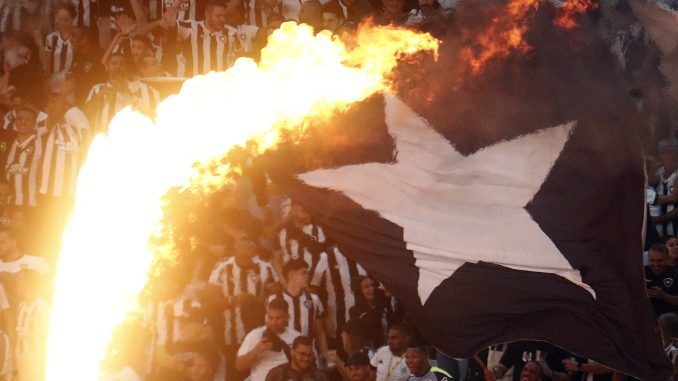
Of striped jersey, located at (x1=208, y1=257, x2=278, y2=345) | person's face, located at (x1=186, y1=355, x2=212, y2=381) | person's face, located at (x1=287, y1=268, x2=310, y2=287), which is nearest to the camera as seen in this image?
person's face, located at (x1=186, y1=355, x2=212, y2=381)

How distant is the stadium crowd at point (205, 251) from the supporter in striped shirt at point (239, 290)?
1 cm

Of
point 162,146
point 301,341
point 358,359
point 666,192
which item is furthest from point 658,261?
point 162,146

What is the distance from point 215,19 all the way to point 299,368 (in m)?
3.63

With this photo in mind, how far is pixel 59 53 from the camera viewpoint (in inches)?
366

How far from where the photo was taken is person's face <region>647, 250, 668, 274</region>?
333 inches

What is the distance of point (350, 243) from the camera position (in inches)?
A: 291

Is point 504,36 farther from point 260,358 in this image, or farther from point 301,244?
point 260,358

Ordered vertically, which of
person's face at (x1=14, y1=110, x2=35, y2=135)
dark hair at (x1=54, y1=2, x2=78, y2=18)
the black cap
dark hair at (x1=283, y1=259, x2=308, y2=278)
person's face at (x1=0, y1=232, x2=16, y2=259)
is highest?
dark hair at (x1=54, y1=2, x2=78, y2=18)

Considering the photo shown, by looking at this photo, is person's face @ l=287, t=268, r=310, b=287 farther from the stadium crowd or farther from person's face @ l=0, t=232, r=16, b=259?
person's face @ l=0, t=232, r=16, b=259

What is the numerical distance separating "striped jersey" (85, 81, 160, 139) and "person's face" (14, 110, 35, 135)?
551mm

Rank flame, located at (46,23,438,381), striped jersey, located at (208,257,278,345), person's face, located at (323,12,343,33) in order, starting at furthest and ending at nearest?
person's face, located at (323,12,343,33)
striped jersey, located at (208,257,278,345)
flame, located at (46,23,438,381)

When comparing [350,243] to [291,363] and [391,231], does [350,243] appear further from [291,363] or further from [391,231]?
[291,363]

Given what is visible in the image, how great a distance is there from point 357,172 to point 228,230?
157 cm

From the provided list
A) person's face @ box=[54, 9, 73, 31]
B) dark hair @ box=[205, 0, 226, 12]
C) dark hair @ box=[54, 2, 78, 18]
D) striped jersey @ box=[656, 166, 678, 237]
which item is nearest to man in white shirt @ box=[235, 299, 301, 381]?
dark hair @ box=[205, 0, 226, 12]
